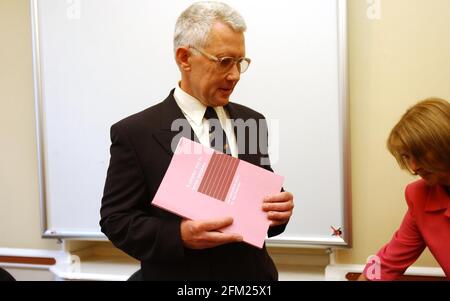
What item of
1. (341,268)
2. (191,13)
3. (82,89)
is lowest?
(341,268)

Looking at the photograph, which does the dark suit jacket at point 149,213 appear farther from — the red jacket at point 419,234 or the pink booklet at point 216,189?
the red jacket at point 419,234

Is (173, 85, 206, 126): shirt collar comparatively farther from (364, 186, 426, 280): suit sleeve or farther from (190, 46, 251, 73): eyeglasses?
(364, 186, 426, 280): suit sleeve

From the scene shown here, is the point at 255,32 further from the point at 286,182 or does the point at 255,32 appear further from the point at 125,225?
the point at 125,225

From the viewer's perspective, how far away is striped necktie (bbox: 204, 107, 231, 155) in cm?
88

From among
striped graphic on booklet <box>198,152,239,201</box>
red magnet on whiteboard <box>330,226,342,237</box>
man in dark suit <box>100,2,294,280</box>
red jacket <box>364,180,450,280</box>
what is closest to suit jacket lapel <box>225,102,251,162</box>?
man in dark suit <box>100,2,294,280</box>

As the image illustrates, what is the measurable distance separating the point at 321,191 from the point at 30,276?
139cm

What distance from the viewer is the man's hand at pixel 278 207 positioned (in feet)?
2.62

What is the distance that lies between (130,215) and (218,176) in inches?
8.3

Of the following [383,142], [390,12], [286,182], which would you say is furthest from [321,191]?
[390,12]

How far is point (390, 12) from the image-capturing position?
4.47ft

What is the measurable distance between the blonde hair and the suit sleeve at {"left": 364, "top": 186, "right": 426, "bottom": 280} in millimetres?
187

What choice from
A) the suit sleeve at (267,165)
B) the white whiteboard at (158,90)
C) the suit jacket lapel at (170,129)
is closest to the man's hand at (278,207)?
the suit sleeve at (267,165)

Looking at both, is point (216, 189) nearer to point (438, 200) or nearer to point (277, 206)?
point (277, 206)
